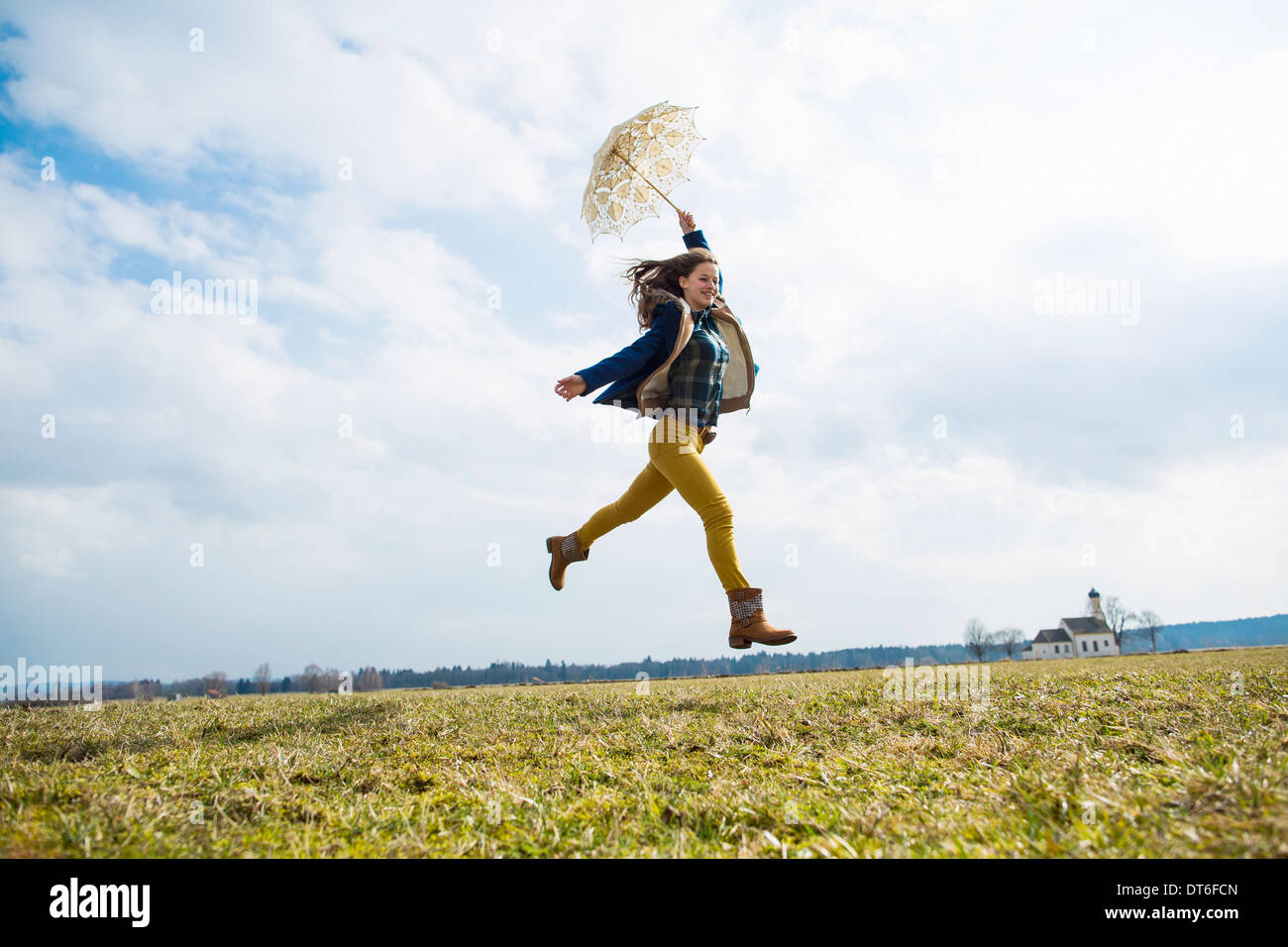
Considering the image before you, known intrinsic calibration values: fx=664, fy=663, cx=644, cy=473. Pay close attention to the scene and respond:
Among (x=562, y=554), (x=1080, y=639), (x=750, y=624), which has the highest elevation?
(x=562, y=554)

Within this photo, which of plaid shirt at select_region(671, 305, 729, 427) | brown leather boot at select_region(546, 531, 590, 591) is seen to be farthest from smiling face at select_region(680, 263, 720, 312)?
→ brown leather boot at select_region(546, 531, 590, 591)

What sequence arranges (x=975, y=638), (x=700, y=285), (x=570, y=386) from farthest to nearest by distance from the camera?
1. (x=975, y=638)
2. (x=700, y=285)
3. (x=570, y=386)

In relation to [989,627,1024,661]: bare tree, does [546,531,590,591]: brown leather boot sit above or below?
above

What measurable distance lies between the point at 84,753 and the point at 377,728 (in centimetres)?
131

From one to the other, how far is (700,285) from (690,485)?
1.72 meters

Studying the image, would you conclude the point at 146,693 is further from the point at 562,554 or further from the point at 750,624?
the point at 750,624

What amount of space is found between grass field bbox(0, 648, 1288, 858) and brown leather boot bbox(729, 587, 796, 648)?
0.42 metres

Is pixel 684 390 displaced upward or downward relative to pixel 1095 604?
upward

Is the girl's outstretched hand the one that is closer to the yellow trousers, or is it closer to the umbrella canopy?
the yellow trousers

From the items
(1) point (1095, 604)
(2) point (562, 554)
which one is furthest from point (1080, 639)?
(2) point (562, 554)

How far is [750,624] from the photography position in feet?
13.9

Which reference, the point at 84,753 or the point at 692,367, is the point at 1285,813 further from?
the point at 84,753

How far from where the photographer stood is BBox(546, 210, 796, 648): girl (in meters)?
4.50

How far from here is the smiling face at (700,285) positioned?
17.4 feet
